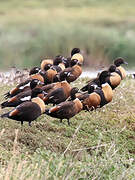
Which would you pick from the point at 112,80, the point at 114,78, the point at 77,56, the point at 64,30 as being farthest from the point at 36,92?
the point at 64,30

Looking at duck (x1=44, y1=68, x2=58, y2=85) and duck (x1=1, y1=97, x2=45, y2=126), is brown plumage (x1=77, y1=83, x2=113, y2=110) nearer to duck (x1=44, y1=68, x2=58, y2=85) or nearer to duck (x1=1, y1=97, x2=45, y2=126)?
duck (x1=1, y1=97, x2=45, y2=126)

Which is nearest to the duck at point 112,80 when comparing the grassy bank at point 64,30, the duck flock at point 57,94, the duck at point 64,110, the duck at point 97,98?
the duck flock at point 57,94

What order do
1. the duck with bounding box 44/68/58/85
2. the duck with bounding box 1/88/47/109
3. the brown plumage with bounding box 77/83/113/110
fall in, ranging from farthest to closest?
the duck with bounding box 44/68/58/85
the brown plumage with bounding box 77/83/113/110
the duck with bounding box 1/88/47/109

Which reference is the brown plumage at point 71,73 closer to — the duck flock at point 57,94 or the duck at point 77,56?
the duck flock at point 57,94

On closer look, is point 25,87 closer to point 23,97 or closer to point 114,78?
point 23,97

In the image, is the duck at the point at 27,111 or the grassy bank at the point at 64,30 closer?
the duck at the point at 27,111

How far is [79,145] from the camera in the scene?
8.10 metres

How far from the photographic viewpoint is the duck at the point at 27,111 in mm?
7695

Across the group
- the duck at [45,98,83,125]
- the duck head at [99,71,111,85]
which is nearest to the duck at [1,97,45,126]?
the duck at [45,98,83,125]

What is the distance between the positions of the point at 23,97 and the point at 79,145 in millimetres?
1088

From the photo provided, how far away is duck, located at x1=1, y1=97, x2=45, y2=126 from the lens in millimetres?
7695

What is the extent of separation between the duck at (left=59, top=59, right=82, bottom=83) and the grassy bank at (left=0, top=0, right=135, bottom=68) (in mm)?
4358

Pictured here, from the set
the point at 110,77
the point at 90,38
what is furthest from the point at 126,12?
the point at 110,77

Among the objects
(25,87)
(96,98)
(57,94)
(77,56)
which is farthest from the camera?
(77,56)
